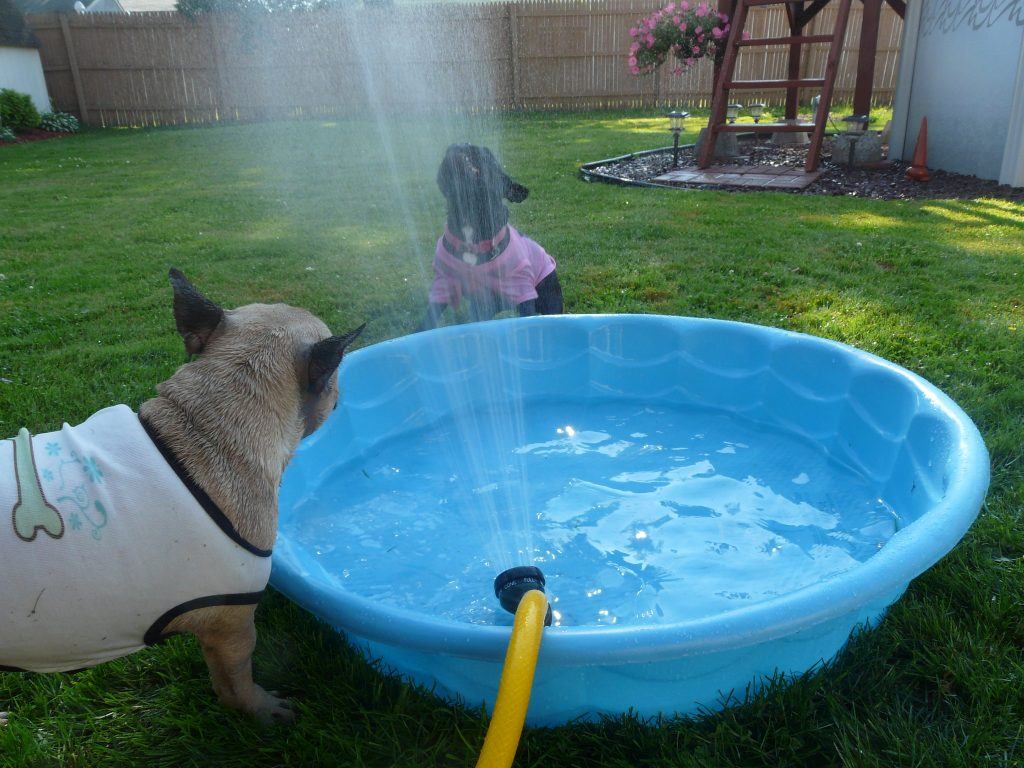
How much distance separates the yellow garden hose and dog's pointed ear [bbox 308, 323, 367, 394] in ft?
2.49

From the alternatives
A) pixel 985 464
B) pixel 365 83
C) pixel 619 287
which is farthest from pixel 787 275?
pixel 365 83

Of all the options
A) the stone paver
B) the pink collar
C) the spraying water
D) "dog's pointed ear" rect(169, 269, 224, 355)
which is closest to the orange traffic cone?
the stone paver

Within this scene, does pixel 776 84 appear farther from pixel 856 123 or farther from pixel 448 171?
pixel 448 171

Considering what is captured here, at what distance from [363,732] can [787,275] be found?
4.42 m

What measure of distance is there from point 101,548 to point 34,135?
59.0 feet

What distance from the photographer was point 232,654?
1985mm

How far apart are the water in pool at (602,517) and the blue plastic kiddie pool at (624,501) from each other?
1cm

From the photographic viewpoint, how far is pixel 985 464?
2.44 meters

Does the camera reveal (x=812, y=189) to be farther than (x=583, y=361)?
Yes

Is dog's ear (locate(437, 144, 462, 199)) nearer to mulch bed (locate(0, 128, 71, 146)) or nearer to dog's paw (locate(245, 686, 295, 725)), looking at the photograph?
Result: dog's paw (locate(245, 686, 295, 725))

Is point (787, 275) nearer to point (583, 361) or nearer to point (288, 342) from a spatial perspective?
point (583, 361)

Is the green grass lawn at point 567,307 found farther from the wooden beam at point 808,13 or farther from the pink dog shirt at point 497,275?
the wooden beam at point 808,13

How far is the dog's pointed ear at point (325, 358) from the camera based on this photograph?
1829 mm

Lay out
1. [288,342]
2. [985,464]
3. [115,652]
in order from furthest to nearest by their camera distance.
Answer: [985,464], [288,342], [115,652]
